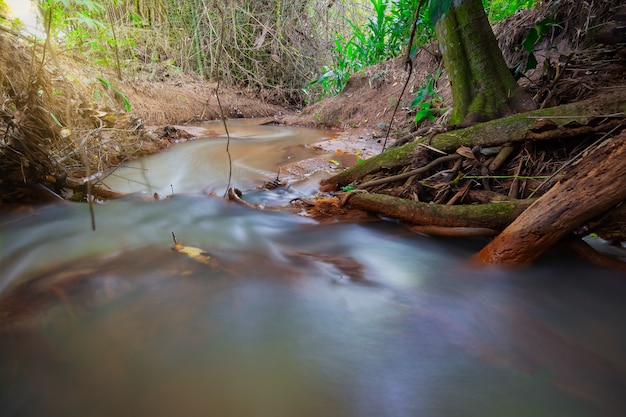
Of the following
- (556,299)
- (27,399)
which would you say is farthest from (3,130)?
(556,299)

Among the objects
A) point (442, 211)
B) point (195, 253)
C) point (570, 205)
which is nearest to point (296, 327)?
point (195, 253)

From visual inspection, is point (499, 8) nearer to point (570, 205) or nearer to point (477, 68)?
point (477, 68)

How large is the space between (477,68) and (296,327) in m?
2.67

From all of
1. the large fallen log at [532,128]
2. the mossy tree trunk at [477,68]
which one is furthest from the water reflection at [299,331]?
the mossy tree trunk at [477,68]

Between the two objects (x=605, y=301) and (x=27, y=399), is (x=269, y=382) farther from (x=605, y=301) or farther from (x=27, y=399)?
(x=605, y=301)

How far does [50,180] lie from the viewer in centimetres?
306

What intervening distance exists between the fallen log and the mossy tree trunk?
3.13ft

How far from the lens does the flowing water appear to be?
128cm

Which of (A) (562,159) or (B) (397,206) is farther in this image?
(B) (397,206)

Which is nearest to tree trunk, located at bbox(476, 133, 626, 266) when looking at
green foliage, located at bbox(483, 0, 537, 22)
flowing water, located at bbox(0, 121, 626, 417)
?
flowing water, located at bbox(0, 121, 626, 417)

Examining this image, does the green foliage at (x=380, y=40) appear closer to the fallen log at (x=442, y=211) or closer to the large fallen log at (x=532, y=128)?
the large fallen log at (x=532, y=128)

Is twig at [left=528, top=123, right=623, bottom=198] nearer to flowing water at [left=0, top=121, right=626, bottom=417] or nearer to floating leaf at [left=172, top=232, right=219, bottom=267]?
Result: flowing water at [left=0, top=121, right=626, bottom=417]

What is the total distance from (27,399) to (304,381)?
1006mm

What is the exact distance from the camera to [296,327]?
5.58 feet
